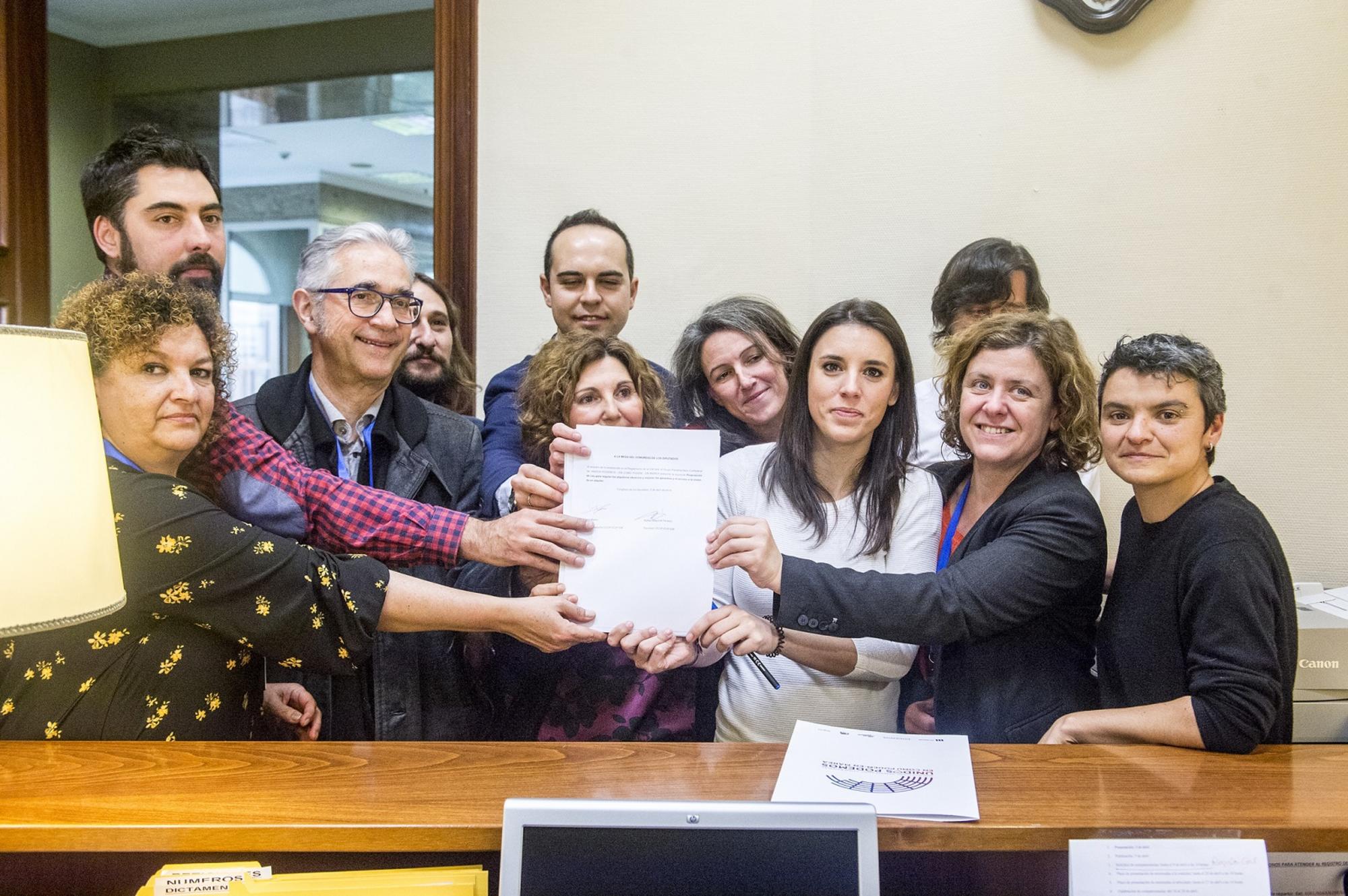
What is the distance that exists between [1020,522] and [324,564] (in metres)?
1.09

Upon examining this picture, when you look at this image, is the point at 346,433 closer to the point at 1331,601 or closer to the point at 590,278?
the point at 590,278

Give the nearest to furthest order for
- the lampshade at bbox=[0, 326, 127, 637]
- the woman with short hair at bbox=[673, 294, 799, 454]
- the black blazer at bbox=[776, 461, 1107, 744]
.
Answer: the lampshade at bbox=[0, 326, 127, 637], the black blazer at bbox=[776, 461, 1107, 744], the woman with short hair at bbox=[673, 294, 799, 454]

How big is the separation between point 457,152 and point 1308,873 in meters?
2.77

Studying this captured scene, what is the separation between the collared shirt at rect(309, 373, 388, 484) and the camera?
2.04 meters

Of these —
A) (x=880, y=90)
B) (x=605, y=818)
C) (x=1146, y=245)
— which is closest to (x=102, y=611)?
(x=605, y=818)

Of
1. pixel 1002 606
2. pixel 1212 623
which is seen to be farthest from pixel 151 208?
pixel 1212 623

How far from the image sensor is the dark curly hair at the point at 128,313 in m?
1.43

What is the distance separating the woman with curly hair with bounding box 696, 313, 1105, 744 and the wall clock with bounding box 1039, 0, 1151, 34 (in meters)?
1.41

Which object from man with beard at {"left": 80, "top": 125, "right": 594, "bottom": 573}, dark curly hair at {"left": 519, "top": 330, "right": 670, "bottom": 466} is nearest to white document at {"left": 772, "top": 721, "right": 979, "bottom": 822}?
man with beard at {"left": 80, "top": 125, "right": 594, "bottom": 573}

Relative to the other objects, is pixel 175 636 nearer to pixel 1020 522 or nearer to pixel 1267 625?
pixel 1020 522

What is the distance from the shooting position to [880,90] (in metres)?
2.86

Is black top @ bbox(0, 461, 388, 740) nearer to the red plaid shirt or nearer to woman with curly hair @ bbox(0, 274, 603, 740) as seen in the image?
woman with curly hair @ bbox(0, 274, 603, 740)

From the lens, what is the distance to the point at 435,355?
8.65 feet

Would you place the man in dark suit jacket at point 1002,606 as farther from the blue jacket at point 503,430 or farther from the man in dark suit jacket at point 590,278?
the man in dark suit jacket at point 590,278
